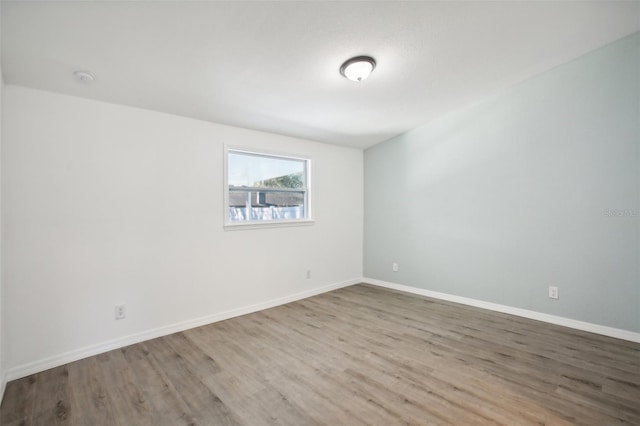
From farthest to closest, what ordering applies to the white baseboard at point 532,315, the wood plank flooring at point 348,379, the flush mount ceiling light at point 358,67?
the white baseboard at point 532,315
the flush mount ceiling light at point 358,67
the wood plank flooring at point 348,379

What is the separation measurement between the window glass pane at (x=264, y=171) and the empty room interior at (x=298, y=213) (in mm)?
27

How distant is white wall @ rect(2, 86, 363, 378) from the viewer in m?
2.27

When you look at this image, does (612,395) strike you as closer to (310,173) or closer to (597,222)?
(597,222)

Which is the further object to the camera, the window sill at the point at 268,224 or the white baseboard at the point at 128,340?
the window sill at the point at 268,224

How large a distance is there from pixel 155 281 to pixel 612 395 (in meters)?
3.79

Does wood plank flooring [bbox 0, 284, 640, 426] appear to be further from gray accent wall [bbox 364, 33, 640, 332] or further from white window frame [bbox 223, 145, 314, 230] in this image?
white window frame [bbox 223, 145, 314, 230]

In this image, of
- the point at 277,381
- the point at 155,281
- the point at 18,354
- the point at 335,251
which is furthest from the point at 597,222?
the point at 18,354

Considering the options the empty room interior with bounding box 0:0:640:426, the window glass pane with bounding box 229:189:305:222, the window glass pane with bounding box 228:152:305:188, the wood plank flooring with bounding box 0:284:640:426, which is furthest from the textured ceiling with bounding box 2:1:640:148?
the wood plank flooring with bounding box 0:284:640:426

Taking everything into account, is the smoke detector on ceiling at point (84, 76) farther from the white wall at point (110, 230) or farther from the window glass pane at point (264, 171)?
the window glass pane at point (264, 171)

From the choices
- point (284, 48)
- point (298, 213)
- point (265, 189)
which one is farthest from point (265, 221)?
point (284, 48)

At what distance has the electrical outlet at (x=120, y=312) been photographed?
105 inches

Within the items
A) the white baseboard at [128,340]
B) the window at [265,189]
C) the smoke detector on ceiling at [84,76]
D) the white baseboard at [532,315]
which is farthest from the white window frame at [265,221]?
the white baseboard at [532,315]

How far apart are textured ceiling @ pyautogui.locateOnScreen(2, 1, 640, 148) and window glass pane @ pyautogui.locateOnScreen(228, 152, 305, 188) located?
498mm

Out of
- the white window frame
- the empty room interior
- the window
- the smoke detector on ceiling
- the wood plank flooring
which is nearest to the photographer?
the wood plank flooring
